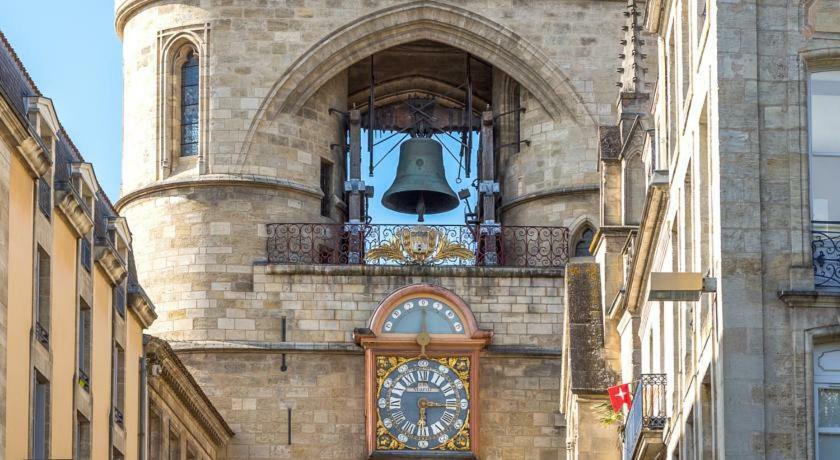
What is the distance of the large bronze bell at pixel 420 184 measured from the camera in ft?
163

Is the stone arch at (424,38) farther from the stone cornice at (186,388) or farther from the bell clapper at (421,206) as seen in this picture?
the stone cornice at (186,388)

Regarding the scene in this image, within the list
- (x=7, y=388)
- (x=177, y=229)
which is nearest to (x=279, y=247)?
(x=177, y=229)

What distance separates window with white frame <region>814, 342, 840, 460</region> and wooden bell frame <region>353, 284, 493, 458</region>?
2205cm

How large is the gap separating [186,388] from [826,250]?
1739 cm

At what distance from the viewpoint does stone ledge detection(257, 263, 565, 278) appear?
49.7 m

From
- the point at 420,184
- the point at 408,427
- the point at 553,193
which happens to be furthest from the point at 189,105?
the point at 408,427

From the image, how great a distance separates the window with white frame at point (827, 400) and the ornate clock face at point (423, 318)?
22307 mm

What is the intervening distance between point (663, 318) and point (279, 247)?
1689 centimetres

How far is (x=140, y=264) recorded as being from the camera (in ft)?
164

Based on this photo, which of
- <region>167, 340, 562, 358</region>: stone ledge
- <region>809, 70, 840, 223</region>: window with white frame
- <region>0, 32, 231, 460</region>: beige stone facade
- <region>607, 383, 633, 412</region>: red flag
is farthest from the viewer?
<region>167, 340, 562, 358</region>: stone ledge

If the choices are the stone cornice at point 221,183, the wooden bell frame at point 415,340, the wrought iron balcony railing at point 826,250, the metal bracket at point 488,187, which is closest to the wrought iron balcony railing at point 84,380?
the wrought iron balcony railing at point 826,250

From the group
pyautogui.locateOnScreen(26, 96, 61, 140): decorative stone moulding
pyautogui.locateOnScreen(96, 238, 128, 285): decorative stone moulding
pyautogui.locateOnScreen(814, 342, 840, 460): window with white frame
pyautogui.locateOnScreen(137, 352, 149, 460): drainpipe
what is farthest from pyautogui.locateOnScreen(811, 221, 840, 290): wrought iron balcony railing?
pyautogui.locateOnScreen(137, 352, 149, 460): drainpipe

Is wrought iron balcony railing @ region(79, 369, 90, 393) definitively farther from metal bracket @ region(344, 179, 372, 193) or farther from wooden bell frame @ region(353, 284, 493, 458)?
metal bracket @ region(344, 179, 372, 193)

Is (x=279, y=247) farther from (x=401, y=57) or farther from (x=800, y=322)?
(x=800, y=322)
